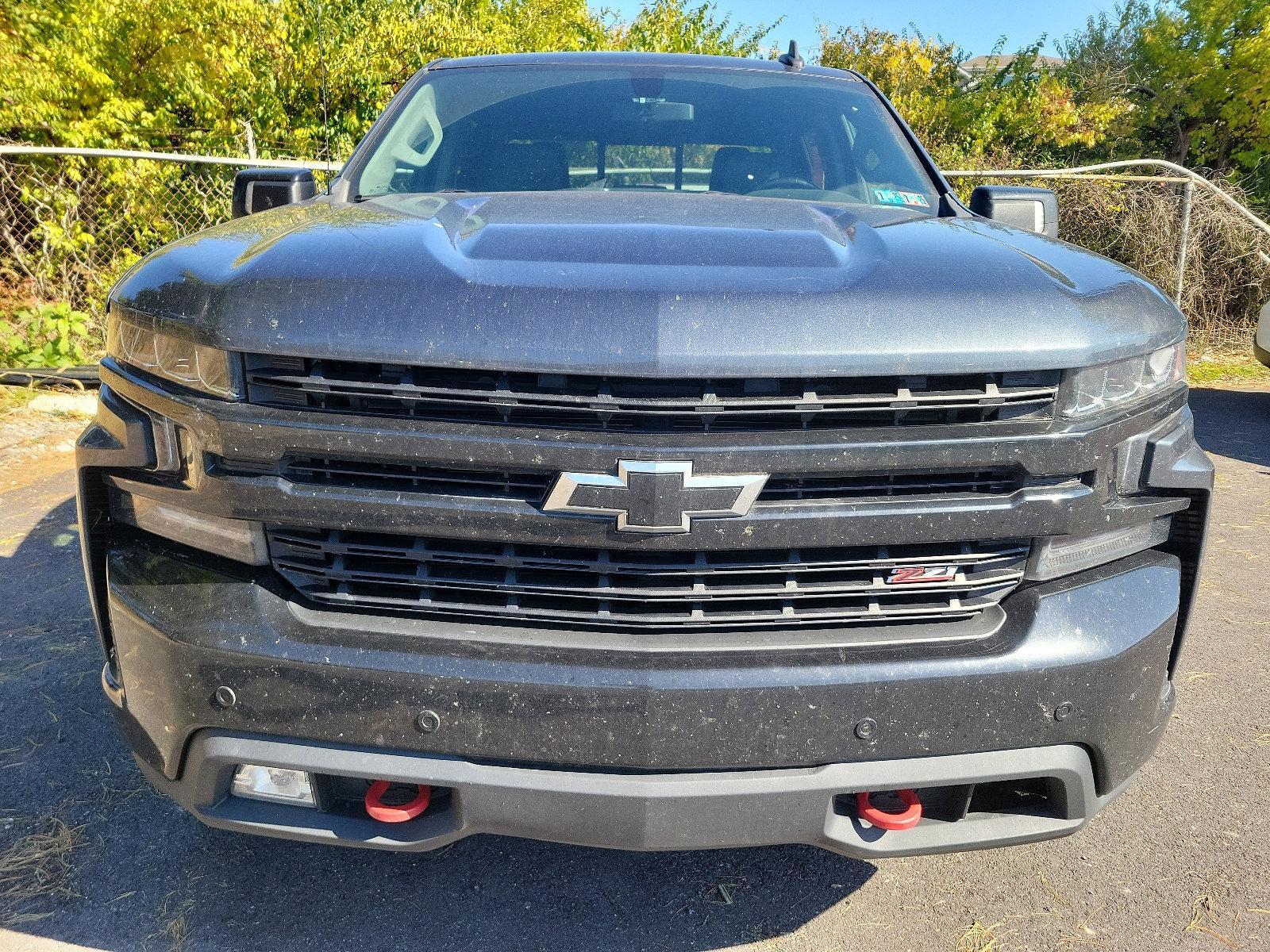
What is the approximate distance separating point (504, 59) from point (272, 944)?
2.81 m

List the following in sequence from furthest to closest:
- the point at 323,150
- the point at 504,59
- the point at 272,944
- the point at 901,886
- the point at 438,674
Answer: the point at 323,150
the point at 504,59
the point at 901,886
the point at 272,944
the point at 438,674

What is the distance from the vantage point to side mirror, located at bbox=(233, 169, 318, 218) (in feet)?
9.82

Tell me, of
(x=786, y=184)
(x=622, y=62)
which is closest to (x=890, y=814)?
(x=786, y=184)

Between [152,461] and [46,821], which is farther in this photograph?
[46,821]

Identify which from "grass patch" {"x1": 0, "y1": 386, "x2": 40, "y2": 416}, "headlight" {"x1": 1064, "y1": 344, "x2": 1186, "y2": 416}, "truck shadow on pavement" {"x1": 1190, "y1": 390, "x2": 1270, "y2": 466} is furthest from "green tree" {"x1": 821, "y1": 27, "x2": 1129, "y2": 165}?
"headlight" {"x1": 1064, "y1": 344, "x2": 1186, "y2": 416}

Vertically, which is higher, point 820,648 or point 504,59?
point 504,59

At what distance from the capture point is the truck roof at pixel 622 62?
3.38 meters

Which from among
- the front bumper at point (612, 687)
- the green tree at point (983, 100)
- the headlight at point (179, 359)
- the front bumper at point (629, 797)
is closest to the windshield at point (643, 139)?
the headlight at point (179, 359)

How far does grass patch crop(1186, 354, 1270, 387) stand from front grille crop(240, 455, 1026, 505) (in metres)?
7.81

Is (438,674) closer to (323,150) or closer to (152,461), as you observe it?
(152,461)

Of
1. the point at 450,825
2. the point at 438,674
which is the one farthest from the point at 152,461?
the point at 450,825

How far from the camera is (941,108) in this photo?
21.5m

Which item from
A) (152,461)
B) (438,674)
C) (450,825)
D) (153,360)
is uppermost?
(153,360)

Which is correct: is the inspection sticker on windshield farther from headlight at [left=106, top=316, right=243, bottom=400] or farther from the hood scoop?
headlight at [left=106, top=316, right=243, bottom=400]
